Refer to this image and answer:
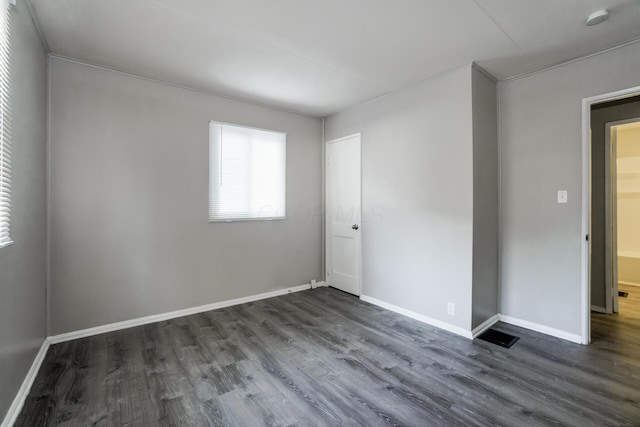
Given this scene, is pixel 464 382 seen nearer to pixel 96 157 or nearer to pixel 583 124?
pixel 583 124

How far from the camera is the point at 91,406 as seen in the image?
1845mm

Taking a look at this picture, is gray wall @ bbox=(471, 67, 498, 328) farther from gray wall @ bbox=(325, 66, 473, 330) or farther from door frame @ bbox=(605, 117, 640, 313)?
door frame @ bbox=(605, 117, 640, 313)

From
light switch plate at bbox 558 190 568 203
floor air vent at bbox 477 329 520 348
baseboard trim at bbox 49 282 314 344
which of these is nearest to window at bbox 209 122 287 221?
baseboard trim at bbox 49 282 314 344

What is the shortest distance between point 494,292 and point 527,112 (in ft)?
6.32

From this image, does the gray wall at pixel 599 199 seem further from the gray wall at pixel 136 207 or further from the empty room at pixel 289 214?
the gray wall at pixel 136 207

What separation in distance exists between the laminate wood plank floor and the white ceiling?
265 cm

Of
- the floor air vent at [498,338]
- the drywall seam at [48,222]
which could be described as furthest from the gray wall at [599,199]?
the drywall seam at [48,222]

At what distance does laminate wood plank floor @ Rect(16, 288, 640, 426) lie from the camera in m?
1.77

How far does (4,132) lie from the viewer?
165 cm

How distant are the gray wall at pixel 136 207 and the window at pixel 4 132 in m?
1.09

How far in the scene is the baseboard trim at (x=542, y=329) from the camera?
2688mm

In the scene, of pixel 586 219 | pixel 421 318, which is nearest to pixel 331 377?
pixel 421 318

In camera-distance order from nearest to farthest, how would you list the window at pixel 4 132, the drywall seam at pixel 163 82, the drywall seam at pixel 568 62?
the window at pixel 4 132 < the drywall seam at pixel 568 62 < the drywall seam at pixel 163 82

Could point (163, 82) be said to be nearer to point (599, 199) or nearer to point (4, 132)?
point (4, 132)
